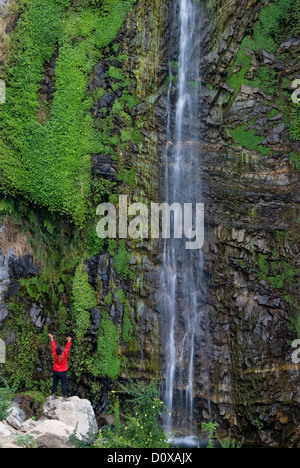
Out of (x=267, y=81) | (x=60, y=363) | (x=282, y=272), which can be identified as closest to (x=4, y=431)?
(x=60, y=363)

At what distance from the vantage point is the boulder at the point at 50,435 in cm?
732

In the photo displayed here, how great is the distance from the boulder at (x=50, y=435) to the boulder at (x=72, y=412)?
2.29 ft

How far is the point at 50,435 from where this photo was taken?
743 cm

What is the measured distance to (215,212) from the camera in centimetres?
1159

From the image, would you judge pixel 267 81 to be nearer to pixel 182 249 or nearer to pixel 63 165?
pixel 182 249

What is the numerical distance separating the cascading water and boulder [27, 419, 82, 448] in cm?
340

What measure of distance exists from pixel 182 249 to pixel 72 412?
15.2 feet

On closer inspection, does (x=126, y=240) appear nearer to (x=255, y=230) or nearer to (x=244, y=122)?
(x=255, y=230)

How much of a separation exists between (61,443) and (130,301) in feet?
14.1

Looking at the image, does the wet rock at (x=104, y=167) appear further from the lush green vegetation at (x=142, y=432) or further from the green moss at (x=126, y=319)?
the lush green vegetation at (x=142, y=432)

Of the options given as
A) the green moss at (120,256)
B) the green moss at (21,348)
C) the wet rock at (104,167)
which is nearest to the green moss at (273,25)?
the wet rock at (104,167)
